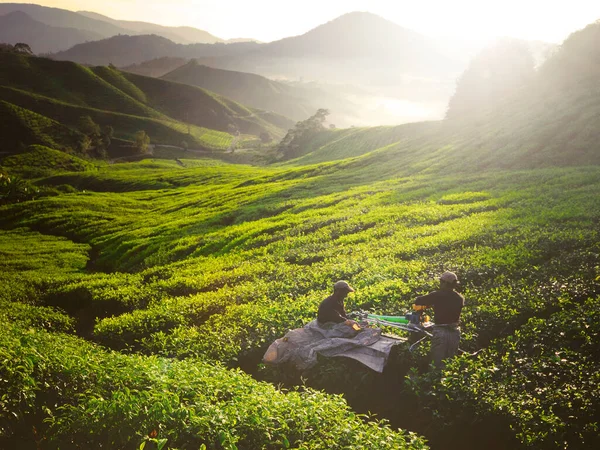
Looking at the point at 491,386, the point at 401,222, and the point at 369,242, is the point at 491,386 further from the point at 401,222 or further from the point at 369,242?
the point at 401,222

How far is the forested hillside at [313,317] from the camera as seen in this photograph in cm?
901

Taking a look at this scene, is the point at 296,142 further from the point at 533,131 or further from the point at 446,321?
the point at 446,321

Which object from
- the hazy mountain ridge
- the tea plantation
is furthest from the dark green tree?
the tea plantation

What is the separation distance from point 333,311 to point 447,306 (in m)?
3.98

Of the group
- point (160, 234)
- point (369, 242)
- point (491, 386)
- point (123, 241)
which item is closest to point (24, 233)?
point (123, 241)

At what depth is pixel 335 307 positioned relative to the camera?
1493 cm

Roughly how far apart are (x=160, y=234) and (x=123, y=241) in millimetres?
4385

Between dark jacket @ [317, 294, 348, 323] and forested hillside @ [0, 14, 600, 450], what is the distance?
5.35 feet

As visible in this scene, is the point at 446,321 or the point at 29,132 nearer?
the point at 446,321

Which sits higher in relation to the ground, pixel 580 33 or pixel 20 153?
pixel 580 33

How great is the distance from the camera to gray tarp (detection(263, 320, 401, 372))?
44.9 ft

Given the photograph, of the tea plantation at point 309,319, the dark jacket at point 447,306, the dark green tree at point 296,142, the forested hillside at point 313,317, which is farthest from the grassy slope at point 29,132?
the dark jacket at point 447,306

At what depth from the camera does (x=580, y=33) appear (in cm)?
9400

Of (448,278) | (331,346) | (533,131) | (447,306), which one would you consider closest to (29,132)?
(533,131)
